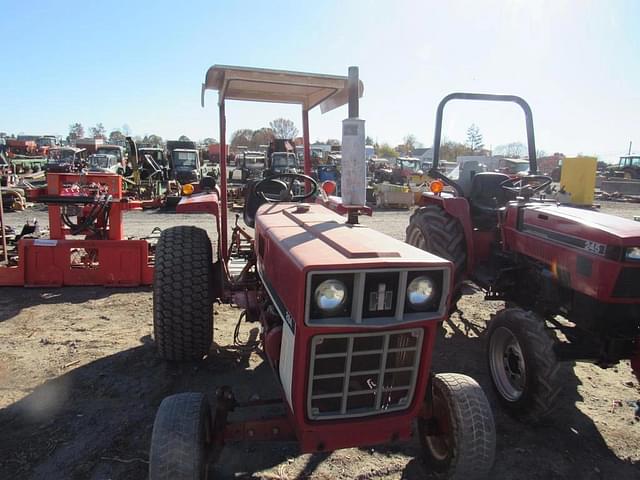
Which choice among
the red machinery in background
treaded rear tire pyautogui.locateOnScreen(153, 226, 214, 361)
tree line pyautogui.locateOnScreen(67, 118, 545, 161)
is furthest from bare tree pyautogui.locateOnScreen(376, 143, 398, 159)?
treaded rear tire pyautogui.locateOnScreen(153, 226, 214, 361)

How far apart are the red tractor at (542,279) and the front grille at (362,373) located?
1.30m

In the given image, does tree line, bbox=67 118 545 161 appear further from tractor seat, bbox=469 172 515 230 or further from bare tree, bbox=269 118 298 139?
tractor seat, bbox=469 172 515 230

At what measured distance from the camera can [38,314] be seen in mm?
4746

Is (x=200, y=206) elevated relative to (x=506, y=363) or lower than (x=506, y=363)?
elevated

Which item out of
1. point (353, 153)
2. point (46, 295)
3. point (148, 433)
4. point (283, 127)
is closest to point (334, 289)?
point (353, 153)

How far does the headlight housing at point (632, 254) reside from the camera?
284 cm

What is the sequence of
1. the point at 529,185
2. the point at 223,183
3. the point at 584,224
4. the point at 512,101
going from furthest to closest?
the point at 512,101 < the point at 529,185 < the point at 223,183 < the point at 584,224

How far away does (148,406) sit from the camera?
3195 millimetres

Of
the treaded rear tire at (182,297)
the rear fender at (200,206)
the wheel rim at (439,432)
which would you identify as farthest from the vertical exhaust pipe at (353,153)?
the rear fender at (200,206)

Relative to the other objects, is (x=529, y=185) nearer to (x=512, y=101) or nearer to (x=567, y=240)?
(x=512, y=101)

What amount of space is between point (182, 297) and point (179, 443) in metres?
1.54

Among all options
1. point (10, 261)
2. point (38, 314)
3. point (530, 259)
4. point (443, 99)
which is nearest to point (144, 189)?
point (10, 261)

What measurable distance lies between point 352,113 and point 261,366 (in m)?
2.23

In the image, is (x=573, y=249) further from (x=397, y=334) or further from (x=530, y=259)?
(x=397, y=334)
